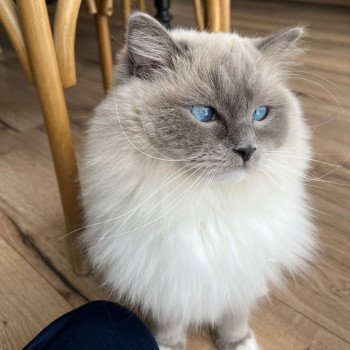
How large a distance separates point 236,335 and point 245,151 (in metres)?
0.47

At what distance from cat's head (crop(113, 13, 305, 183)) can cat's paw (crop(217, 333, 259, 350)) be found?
440 mm

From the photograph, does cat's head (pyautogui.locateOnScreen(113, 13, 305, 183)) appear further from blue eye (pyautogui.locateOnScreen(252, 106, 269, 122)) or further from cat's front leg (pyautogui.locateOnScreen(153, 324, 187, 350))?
cat's front leg (pyautogui.locateOnScreen(153, 324, 187, 350))

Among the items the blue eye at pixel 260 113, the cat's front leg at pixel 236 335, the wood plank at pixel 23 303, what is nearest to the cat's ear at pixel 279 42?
the blue eye at pixel 260 113

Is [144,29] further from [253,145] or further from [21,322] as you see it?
[21,322]

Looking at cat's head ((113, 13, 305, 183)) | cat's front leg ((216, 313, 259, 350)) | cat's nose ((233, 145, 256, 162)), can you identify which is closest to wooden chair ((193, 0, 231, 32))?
cat's head ((113, 13, 305, 183))

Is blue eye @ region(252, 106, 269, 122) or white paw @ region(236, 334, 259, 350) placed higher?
blue eye @ region(252, 106, 269, 122)

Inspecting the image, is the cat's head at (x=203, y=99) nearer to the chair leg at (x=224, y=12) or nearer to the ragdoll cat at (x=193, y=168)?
the ragdoll cat at (x=193, y=168)

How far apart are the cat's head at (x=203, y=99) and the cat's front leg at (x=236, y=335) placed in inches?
15.3

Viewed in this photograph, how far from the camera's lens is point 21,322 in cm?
95

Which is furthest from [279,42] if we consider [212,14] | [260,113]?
[212,14]

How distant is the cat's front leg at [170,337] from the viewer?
0.87m

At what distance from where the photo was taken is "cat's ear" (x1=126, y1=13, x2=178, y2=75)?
66cm

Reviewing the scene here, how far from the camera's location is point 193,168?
66 cm

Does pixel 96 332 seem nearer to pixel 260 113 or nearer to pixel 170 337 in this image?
pixel 170 337
